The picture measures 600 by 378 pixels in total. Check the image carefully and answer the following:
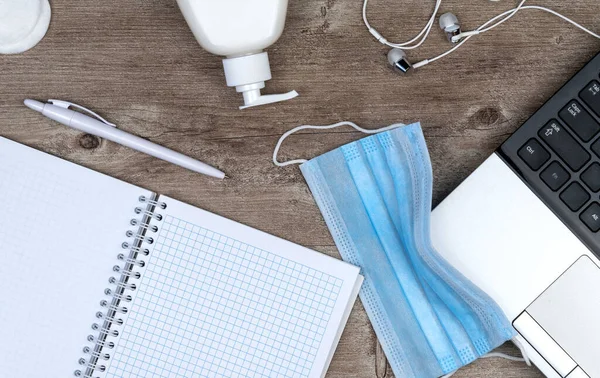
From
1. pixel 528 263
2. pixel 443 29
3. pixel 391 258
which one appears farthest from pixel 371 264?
pixel 443 29

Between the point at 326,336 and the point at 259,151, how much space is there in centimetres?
23

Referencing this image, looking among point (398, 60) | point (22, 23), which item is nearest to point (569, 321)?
point (398, 60)

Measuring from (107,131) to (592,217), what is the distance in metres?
0.53

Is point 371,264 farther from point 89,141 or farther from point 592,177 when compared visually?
point 89,141

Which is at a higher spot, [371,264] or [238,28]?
[238,28]

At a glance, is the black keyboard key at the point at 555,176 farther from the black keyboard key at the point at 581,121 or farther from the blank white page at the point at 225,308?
the blank white page at the point at 225,308

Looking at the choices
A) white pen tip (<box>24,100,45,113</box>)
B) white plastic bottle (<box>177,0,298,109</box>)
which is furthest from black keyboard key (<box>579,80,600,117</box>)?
white pen tip (<box>24,100,45,113</box>)

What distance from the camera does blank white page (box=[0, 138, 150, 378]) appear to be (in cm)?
67

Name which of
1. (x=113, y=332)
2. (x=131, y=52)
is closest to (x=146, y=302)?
(x=113, y=332)

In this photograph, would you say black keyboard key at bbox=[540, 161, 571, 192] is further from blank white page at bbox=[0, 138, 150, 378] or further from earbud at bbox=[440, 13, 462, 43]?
blank white page at bbox=[0, 138, 150, 378]

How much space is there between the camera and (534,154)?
0.61 metres

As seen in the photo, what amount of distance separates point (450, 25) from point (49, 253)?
0.52m

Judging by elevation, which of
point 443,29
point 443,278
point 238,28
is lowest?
point 443,278

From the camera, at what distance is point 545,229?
0.62m
